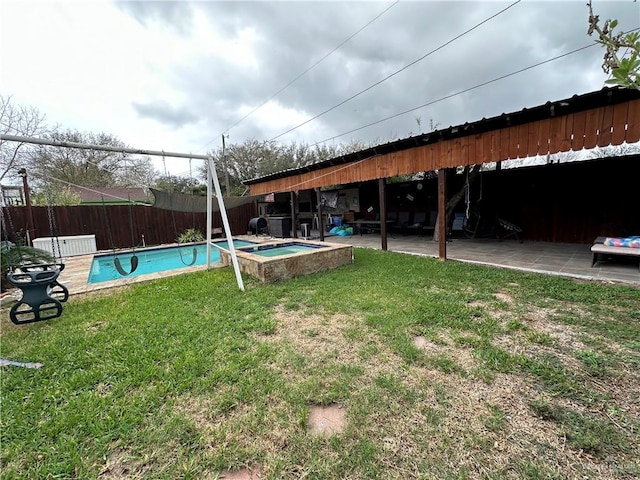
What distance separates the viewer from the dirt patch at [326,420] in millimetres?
1620

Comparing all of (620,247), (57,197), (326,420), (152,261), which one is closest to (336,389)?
(326,420)

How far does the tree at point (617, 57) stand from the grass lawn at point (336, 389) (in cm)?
180

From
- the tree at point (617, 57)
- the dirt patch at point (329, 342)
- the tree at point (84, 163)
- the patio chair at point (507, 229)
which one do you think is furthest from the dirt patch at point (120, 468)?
the tree at point (84, 163)

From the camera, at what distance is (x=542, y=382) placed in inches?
78.2

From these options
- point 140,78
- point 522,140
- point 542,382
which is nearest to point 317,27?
point 140,78

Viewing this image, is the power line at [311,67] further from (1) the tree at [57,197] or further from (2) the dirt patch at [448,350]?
(1) the tree at [57,197]

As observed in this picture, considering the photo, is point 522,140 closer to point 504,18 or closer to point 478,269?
point 478,269

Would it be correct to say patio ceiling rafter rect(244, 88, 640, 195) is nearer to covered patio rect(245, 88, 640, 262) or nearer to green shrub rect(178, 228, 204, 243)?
covered patio rect(245, 88, 640, 262)

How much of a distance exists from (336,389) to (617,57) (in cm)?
238

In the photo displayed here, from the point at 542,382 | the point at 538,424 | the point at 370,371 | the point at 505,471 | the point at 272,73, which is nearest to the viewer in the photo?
the point at 505,471

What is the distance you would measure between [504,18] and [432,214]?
5607mm

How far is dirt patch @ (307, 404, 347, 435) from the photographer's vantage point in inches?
63.8

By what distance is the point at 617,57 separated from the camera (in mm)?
1251

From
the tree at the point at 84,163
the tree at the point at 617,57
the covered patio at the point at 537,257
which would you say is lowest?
the covered patio at the point at 537,257
